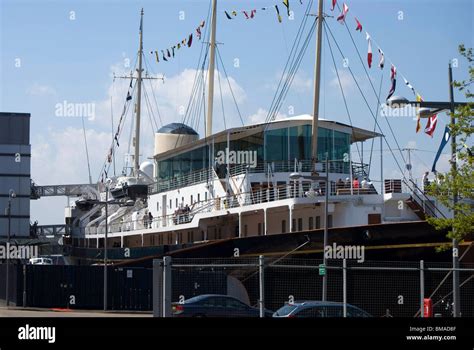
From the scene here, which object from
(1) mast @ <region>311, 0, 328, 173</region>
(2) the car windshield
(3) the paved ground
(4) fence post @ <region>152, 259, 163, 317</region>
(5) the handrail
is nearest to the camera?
(4) fence post @ <region>152, 259, 163, 317</region>

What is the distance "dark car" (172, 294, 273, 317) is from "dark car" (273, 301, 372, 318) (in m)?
1.97

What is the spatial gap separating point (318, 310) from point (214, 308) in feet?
12.0

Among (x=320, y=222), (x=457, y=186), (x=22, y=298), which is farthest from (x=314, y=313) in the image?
(x=22, y=298)

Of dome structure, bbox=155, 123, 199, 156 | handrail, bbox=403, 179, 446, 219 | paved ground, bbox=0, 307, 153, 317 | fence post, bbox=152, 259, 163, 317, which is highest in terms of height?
dome structure, bbox=155, 123, 199, 156

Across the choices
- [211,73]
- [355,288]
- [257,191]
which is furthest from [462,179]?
[211,73]

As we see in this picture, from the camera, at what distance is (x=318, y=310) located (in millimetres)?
20203

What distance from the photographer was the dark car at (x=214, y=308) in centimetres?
2227

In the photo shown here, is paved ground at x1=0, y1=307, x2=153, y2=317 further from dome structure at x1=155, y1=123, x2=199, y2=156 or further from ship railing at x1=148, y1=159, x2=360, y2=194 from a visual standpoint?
dome structure at x1=155, y1=123, x2=199, y2=156

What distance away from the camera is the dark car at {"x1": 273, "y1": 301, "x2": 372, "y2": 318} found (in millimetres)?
19750

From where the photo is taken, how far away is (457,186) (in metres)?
20.3

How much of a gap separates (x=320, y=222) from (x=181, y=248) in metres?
6.99

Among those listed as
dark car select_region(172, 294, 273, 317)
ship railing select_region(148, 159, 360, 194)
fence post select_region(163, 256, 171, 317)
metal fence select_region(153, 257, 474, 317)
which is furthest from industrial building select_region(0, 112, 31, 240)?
fence post select_region(163, 256, 171, 317)

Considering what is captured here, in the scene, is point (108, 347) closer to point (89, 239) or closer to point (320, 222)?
point (320, 222)

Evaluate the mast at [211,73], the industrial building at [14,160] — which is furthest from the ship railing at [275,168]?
the industrial building at [14,160]
